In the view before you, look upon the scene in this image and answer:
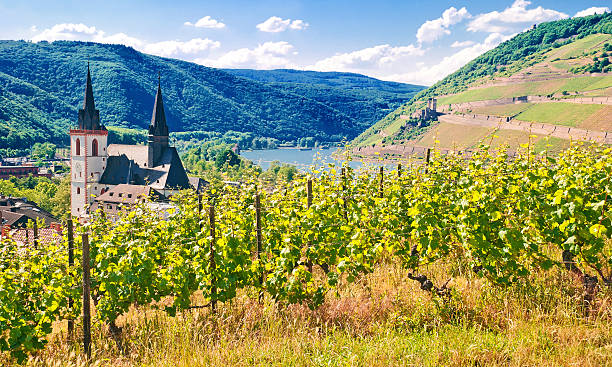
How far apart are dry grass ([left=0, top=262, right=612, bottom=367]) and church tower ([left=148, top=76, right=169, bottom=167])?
58.8 metres

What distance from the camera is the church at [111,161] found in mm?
61812

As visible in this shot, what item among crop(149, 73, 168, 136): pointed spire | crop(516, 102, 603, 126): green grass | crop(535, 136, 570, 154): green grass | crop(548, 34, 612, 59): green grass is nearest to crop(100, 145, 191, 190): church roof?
crop(149, 73, 168, 136): pointed spire

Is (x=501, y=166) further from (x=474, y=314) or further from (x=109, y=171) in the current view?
(x=109, y=171)

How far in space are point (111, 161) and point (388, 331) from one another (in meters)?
66.0

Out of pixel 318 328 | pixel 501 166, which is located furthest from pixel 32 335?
pixel 501 166

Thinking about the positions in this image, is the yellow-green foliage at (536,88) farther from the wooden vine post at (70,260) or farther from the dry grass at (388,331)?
the wooden vine post at (70,260)

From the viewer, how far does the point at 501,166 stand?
7.19 metres

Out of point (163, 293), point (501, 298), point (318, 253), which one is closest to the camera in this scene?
point (501, 298)

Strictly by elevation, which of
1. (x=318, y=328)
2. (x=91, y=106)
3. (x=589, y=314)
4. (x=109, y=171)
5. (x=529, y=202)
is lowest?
(x=109, y=171)

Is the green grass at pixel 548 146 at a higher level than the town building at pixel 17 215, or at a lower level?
higher

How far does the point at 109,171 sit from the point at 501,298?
66025 mm

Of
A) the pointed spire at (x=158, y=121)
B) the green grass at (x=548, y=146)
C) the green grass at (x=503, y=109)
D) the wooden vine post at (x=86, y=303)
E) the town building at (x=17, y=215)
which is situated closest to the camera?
the wooden vine post at (x=86, y=303)

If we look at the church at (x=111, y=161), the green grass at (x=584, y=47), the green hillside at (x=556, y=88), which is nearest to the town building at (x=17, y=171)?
the church at (x=111, y=161)

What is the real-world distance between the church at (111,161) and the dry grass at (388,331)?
57.1 meters
